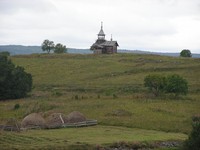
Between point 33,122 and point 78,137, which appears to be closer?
point 78,137

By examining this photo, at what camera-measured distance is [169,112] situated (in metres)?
64.0

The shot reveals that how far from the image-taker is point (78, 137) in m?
48.2

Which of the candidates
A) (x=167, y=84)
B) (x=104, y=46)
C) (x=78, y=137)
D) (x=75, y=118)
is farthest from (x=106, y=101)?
(x=104, y=46)

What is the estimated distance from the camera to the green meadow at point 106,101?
4972cm

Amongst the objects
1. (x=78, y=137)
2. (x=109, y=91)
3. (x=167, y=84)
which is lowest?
(x=78, y=137)

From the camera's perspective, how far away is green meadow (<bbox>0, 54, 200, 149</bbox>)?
4972 cm

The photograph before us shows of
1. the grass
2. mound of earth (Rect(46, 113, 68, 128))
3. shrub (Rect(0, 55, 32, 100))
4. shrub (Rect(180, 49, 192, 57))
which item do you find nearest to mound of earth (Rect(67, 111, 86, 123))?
mound of earth (Rect(46, 113, 68, 128))

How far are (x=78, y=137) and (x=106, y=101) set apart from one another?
25633 millimetres

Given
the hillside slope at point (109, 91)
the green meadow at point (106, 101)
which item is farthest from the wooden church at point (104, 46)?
the green meadow at point (106, 101)

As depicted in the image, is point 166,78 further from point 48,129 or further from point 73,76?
point 73,76

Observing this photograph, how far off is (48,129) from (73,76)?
60.3 meters

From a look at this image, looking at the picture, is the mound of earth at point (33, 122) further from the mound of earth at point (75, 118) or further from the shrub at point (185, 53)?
the shrub at point (185, 53)

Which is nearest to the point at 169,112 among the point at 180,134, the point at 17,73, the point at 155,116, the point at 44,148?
the point at 155,116

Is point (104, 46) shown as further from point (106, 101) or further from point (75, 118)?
point (75, 118)
